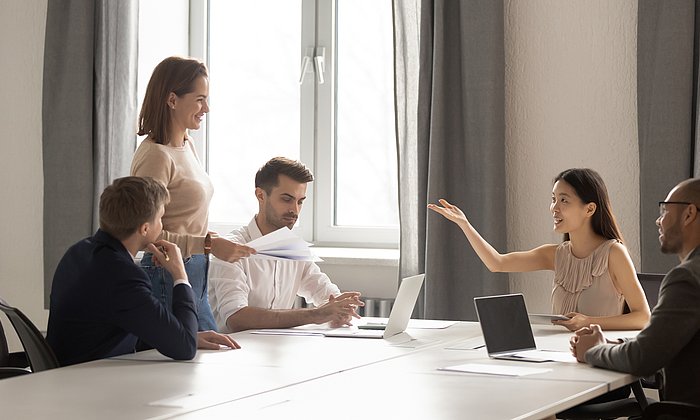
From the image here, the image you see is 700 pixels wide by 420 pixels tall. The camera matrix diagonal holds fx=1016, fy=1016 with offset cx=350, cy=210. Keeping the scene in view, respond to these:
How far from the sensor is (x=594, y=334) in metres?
2.72

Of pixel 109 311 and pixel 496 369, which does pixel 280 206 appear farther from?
pixel 496 369

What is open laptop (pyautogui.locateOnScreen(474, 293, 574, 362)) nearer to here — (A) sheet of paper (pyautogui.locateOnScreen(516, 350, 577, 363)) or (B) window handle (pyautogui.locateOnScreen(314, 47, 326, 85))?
(A) sheet of paper (pyautogui.locateOnScreen(516, 350, 577, 363))

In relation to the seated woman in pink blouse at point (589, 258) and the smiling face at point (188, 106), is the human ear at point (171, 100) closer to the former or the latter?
the smiling face at point (188, 106)

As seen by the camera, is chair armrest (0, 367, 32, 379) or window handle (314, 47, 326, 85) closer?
chair armrest (0, 367, 32, 379)

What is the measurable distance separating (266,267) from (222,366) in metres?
0.98

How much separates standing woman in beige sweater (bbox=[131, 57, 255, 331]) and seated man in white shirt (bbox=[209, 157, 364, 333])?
0.36ft

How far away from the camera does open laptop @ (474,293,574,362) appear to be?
2.81m

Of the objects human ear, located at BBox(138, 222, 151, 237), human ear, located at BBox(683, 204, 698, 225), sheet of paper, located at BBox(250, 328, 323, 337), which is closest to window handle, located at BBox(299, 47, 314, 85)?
sheet of paper, located at BBox(250, 328, 323, 337)

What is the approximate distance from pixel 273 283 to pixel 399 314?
1.92ft

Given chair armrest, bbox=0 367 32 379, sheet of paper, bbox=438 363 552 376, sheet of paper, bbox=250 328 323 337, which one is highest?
sheet of paper, bbox=250 328 323 337

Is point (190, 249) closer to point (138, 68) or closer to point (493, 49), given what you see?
point (493, 49)

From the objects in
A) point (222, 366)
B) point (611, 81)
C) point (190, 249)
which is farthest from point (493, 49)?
point (222, 366)

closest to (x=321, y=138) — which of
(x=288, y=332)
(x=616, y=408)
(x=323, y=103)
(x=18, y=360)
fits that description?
(x=323, y=103)

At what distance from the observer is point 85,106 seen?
5.16 metres
